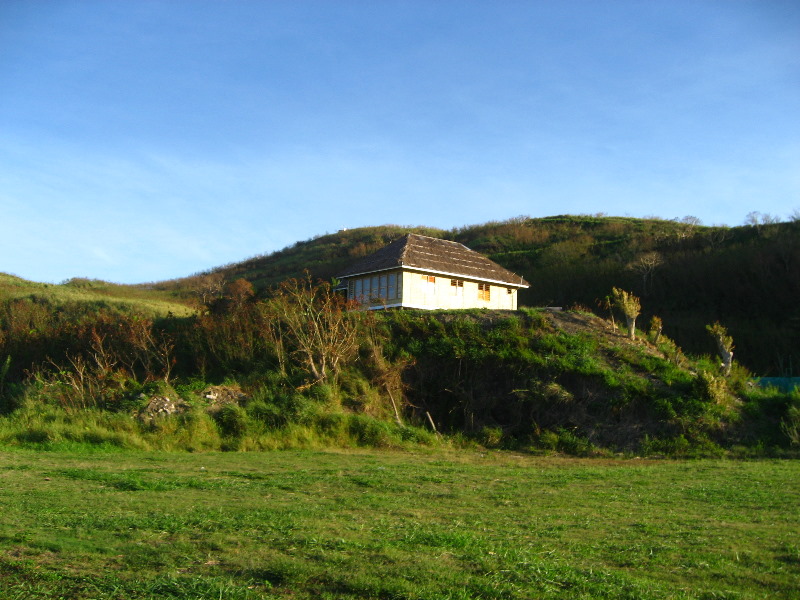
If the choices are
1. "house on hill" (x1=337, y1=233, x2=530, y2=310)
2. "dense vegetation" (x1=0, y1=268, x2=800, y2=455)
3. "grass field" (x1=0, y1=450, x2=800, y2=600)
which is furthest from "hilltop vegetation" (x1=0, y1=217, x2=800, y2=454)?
"house on hill" (x1=337, y1=233, x2=530, y2=310)

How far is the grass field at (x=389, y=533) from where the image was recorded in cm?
562

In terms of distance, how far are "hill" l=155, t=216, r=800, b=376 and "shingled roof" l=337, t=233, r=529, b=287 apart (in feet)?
13.4

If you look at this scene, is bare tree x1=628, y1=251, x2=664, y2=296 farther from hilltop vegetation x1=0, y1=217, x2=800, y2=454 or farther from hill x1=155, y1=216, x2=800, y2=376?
hilltop vegetation x1=0, y1=217, x2=800, y2=454

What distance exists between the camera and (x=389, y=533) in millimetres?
7754

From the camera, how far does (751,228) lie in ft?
186

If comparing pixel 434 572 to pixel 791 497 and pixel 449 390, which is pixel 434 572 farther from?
pixel 449 390

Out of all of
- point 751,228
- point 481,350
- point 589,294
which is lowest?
point 481,350

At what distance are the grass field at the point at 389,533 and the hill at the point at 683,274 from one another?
60.2 ft

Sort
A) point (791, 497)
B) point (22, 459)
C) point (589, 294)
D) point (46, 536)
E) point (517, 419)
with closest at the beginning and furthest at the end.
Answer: point (46, 536) < point (791, 497) < point (22, 459) < point (517, 419) < point (589, 294)

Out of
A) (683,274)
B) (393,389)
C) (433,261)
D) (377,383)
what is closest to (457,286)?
(433,261)

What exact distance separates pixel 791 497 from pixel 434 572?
7.63 m

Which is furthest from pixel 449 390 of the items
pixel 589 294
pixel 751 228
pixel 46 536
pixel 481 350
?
pixel 751 228

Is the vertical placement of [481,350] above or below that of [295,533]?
above

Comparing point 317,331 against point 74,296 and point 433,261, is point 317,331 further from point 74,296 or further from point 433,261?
point 74,296
